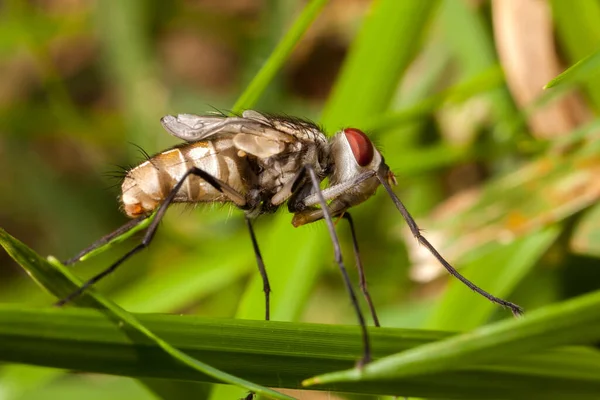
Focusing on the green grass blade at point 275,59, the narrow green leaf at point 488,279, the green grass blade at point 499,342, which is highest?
the green grass blade at point 275,59

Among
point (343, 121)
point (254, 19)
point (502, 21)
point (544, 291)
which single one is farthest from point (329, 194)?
point (254, 19)

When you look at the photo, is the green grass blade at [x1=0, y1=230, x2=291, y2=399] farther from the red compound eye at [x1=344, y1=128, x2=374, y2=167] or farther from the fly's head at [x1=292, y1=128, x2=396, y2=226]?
the red compound eye at [x1=344, y1=128, x2=374, y2=167]

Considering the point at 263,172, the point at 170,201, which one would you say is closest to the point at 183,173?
the point at 170,201

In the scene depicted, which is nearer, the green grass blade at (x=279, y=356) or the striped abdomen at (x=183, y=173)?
the green grass blade at (x=279, y=356)

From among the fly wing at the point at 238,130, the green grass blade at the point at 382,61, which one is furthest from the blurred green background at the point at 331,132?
the fly wing at the point at 238,130

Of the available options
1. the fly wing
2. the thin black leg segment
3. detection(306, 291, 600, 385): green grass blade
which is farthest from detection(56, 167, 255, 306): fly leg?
detection(306, 291, 600, 385): green grass blade

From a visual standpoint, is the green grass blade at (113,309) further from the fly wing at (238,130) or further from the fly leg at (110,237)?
the fly wing at (238,130)
